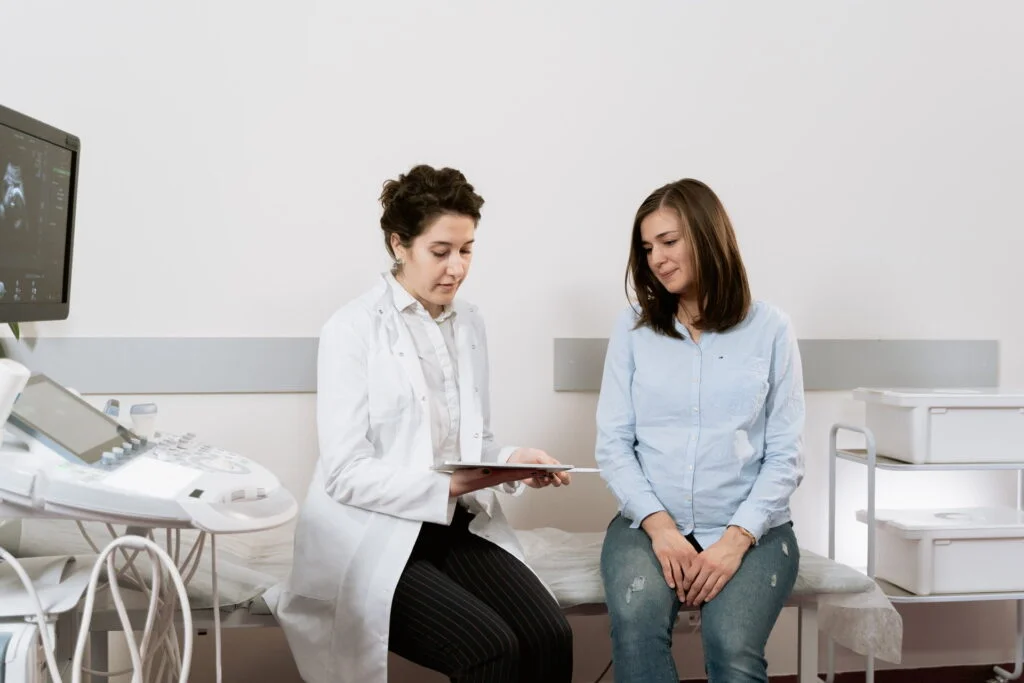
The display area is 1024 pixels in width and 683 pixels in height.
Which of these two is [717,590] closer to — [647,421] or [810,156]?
[647,421]

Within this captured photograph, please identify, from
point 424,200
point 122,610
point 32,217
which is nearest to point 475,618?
point 122,610

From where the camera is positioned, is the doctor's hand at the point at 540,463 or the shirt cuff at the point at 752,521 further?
the shirt cuff at the point at 752,521

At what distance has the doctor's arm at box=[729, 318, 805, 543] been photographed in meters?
1.91

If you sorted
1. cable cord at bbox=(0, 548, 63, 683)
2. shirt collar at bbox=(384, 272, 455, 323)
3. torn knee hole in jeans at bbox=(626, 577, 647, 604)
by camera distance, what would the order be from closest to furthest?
cable cord at bbox=(0, 548, 63, 683) → torn knee hole in jeans at bbox=(626, 577, 647, 604) → shirt collar at bbox=(384, 272, 455, 323)

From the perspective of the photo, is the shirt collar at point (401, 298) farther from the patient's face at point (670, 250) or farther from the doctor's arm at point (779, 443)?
the doctor's arm at point (779, 443)

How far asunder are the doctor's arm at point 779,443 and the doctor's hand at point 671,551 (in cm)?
12

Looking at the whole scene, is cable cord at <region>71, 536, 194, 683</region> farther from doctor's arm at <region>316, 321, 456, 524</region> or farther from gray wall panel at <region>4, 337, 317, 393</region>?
gray wall panel at <region>4, 337, 317, 393</region>

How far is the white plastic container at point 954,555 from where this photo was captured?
7.73 ft

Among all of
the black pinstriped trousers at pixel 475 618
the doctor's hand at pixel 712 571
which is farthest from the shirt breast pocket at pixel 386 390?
the doctor's hand at pixel 712 571

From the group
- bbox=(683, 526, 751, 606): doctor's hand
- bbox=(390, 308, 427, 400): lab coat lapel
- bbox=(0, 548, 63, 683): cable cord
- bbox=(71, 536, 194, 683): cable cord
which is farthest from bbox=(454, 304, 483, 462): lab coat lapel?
bbox=(0, 548, 63, 683): cable cord

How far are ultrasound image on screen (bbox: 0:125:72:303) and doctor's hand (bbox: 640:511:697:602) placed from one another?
3.73 feet

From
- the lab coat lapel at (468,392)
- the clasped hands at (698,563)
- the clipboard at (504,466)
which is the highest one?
the lab coat lapel at (468,392)

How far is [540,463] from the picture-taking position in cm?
181

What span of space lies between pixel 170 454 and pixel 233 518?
0.79 feet
